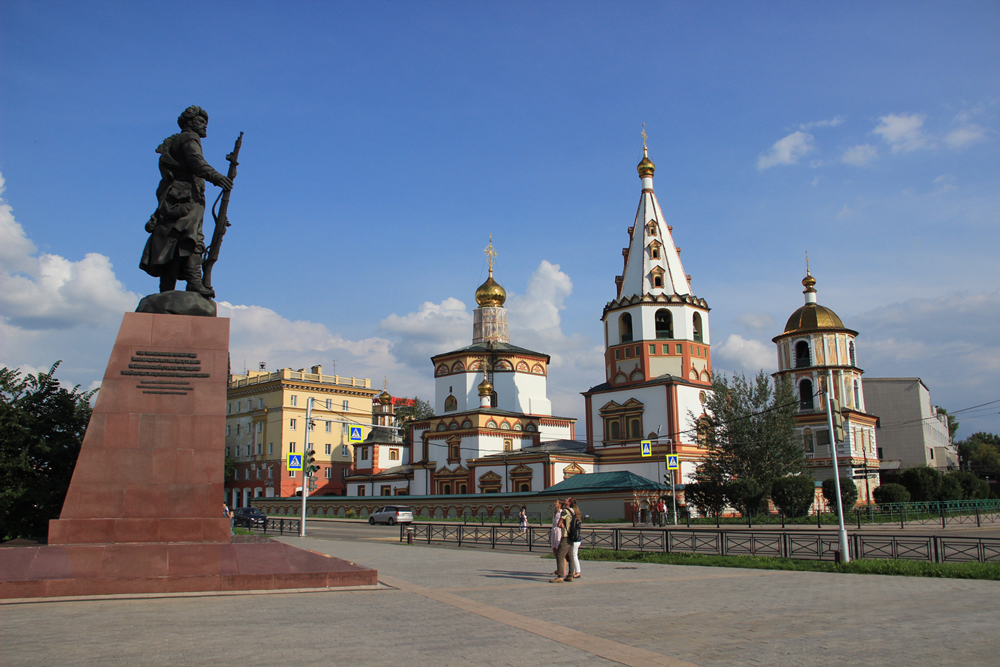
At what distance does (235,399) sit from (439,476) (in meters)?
27.7

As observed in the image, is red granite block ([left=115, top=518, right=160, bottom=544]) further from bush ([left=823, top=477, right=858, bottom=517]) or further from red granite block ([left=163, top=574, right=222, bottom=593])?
bush ([left=823, top=477, right=858, bottom=517])

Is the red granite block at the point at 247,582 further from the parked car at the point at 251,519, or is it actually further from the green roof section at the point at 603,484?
the green roof section at the point at 603,484

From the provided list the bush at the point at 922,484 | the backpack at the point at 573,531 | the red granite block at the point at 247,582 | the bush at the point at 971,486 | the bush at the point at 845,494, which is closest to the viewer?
the red granite block at the point at 247,582

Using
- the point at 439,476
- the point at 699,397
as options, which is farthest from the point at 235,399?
the point at 699,397

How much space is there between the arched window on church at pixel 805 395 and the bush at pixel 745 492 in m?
20.9

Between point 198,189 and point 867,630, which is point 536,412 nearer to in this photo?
point 198,189

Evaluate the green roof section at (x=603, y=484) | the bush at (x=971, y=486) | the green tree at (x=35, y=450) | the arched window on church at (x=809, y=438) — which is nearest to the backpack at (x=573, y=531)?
the green tree at (x=35, y=450)

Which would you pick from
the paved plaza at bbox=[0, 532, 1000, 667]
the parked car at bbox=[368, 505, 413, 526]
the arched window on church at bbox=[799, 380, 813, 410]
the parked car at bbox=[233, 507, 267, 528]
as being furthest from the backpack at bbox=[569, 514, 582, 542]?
the arched window on church at bbox=[799, 380, 813, 410]

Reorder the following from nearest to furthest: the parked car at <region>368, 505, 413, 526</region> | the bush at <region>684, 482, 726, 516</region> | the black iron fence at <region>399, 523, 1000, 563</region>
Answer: the black iron fence at <region>399, 523, 1000, 563</region>
the bush at <region>684, 482, 726, 516</region>
the parked car at <region>368, 505, 413, 526</region>

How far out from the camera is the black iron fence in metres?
15.2

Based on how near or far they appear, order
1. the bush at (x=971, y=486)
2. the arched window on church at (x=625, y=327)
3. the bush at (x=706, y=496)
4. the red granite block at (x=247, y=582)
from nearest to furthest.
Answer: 1. the red granite block at (x=247, y=582)
2. the bush at (x=706, y=496)
3. the arched window on church at (x=625, y=327)
4. the bush at (x=971, y=486)

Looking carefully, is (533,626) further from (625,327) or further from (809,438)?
(809,438)

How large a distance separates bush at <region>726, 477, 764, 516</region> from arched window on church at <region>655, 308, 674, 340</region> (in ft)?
40.5

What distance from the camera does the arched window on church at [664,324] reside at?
4688 centimetres
